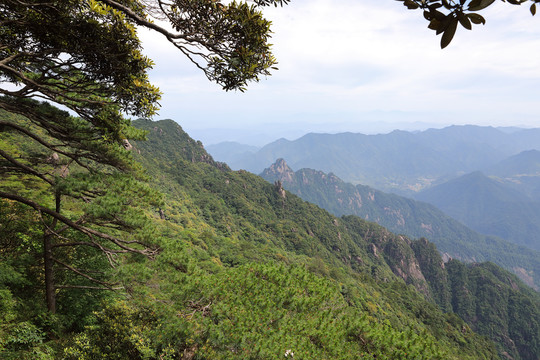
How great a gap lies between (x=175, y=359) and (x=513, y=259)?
272733 millimetres

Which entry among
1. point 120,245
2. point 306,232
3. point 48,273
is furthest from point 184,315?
point 306,232

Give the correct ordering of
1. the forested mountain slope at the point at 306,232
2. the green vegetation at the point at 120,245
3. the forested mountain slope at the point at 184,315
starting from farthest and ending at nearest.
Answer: the forested mountain slope at the point at 306,232
the forested mountain slope at the point at 184,315
the green vegetation at the point at 120,245

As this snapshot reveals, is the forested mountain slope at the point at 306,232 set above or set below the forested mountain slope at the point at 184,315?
below

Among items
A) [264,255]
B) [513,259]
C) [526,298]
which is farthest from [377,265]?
[513,259]

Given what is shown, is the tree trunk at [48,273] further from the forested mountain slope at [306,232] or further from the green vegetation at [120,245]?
the forested mountain slope at [306,232]

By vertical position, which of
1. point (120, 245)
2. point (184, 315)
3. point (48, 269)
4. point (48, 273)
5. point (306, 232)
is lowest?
point (306, 232)

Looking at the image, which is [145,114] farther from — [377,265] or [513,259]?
[513,259]

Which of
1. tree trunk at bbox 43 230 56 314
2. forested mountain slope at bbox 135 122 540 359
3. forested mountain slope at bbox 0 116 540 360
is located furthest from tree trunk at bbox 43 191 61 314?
forested mountain slope at bbox 135 122 540 359

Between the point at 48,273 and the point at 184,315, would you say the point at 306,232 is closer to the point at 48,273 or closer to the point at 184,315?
the point at 184,315

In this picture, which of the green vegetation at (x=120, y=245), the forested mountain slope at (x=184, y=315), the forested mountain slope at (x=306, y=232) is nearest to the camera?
the green vegetation at (x=120, y=245)

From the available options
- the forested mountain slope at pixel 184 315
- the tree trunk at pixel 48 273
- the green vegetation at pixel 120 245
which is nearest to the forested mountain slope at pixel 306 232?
the forested mountain slope at pixel 184 315

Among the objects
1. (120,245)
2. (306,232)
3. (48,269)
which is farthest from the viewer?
(306,232)

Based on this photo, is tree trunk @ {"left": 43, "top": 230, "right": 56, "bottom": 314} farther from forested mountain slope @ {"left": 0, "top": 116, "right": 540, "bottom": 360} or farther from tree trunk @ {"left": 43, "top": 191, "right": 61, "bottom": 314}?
forested mountain slope @ {"left": 0, "top": 116, "right": 540, "bottom": 360}

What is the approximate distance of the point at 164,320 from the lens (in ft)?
23.9
